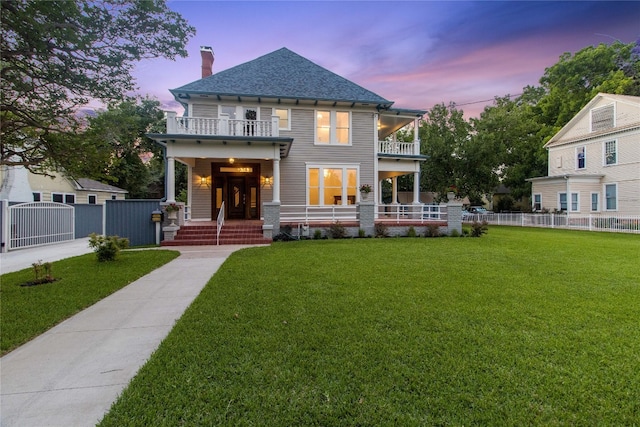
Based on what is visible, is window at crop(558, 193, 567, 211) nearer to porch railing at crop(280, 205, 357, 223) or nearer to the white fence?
the white fence

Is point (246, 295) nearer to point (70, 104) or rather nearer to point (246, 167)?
point (70, 104)

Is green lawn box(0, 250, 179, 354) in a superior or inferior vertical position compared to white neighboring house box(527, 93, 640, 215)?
inferior

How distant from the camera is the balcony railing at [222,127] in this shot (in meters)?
11.8

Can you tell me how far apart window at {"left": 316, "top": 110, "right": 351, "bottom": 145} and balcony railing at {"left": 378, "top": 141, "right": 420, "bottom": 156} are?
2086mm

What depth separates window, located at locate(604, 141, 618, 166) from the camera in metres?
19.4

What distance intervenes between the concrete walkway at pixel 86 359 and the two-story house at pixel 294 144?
8.98 metres

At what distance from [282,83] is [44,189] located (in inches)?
628

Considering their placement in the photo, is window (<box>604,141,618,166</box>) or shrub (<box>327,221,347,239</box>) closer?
shrub (<box>327,221,347,239</box>)

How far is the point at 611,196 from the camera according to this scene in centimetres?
1958

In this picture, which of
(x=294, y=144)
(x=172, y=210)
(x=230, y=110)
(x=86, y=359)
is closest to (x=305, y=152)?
(x=294, y=144)

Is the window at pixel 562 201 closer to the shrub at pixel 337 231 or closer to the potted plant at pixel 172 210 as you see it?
the shrub at pixel 337 231

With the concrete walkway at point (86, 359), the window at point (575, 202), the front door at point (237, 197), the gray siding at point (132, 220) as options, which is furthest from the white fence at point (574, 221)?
the gray siding at point (132, 220)

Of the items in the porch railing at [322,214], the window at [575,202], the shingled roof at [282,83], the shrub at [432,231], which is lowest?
the shrub at [432,231]

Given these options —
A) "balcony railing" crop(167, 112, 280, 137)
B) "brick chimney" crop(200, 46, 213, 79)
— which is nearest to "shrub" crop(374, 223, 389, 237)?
"balcony railing" crop(167, 112, 280, 137)
